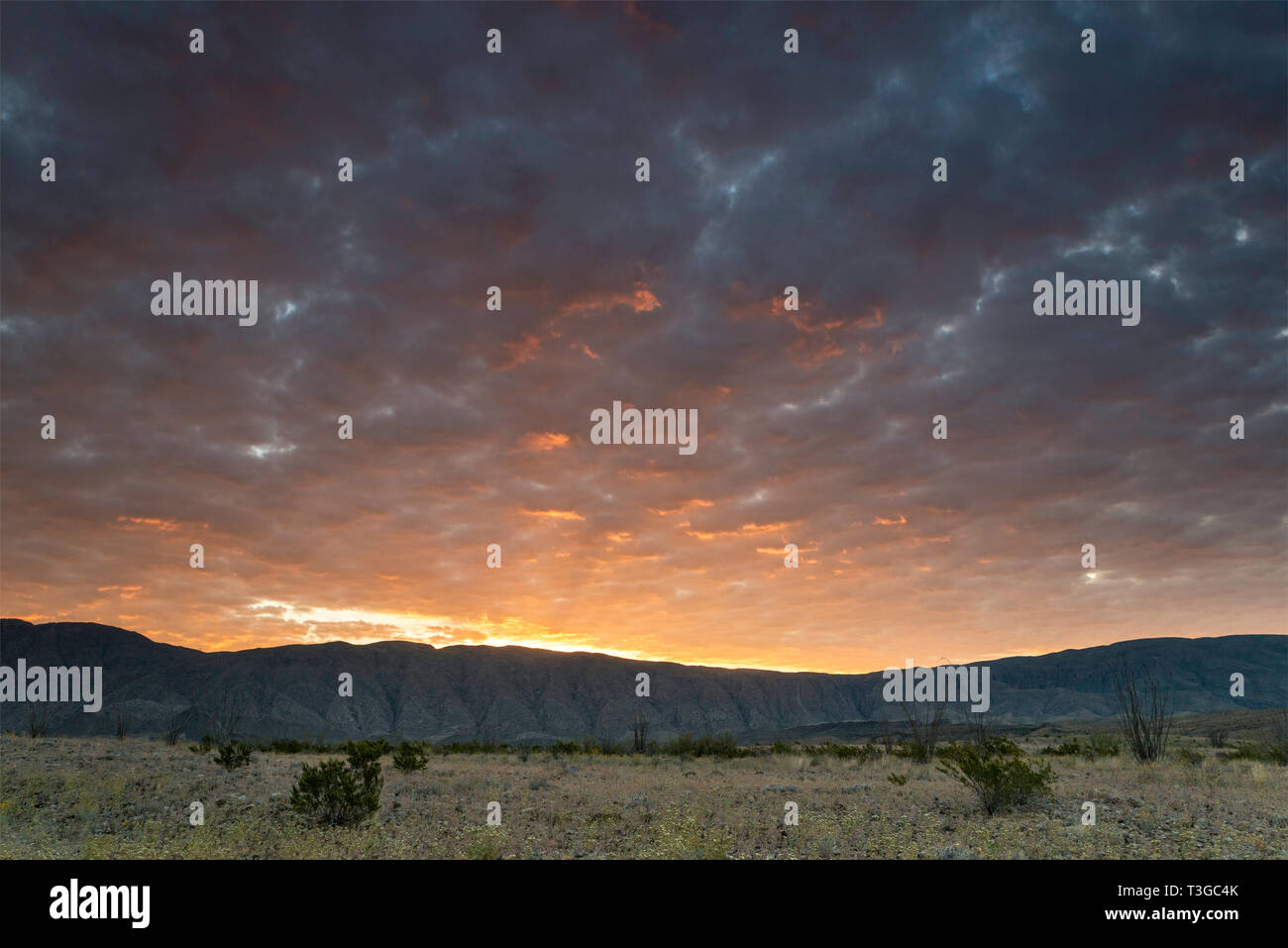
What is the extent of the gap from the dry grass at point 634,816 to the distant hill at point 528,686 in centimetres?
9634

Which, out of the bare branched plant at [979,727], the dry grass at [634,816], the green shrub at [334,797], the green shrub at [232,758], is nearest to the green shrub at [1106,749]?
the bare branched plant at [979,727]

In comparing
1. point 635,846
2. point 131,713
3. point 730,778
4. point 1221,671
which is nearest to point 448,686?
point 131,713

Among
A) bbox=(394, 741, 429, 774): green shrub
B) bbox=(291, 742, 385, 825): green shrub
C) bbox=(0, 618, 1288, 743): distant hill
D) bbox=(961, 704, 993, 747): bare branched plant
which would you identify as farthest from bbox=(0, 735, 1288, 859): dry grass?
bbox=(0, 618, 1288, 743): distant hill

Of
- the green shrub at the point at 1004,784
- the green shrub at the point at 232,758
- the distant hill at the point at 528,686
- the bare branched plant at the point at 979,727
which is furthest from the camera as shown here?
the distant hill at the point at 528,686

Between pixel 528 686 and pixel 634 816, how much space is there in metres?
129

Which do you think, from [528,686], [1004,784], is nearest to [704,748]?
[1004,784]

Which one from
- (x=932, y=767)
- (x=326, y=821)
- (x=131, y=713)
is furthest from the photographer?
(x=131, y=713)

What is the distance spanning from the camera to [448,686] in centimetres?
13375

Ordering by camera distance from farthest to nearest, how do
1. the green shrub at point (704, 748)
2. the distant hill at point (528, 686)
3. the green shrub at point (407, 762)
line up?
the distant hill at point (528, 686) < the green shrub at point (704, 748) < the green shrub at point (407, 762)

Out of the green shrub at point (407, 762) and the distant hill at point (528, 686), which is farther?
the distant hill at point (528, 686)

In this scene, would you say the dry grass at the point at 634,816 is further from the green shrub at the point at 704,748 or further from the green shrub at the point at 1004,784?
the green shrub at the point at 704,748

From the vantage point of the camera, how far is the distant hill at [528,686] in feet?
387
